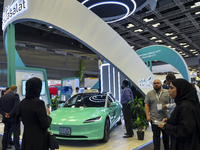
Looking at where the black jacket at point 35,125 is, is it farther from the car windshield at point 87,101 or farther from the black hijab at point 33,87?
the car windshield at point 87,101

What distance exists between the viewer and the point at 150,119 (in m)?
4.04

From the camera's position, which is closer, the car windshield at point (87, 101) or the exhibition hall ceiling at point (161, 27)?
the car windshield at point (87, 101)

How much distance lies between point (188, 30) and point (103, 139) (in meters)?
15.5

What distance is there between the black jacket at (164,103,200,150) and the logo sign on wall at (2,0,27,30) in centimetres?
565

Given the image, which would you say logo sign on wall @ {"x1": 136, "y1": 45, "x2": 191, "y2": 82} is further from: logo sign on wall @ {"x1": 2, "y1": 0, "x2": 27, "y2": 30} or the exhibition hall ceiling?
logo sign on wall @ {"x1": 2, "y1": 0, "x2": 27, "y2": 30}

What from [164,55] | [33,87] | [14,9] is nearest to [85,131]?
[33,87]

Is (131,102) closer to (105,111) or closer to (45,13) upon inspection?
(105,111)

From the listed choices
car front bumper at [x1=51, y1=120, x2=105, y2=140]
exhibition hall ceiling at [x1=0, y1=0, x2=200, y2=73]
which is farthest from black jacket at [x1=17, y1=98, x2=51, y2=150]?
exhibition hall ceiling at [x1=0, y1=0, x2=200, y2=73]

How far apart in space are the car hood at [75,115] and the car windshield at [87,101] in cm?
35

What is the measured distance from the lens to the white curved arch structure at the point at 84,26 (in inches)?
215

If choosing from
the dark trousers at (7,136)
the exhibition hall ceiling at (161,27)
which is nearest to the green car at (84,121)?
the dark trousers at (7,136)

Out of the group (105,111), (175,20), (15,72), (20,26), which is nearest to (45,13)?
(15,72)

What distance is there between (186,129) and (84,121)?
3.25 metres

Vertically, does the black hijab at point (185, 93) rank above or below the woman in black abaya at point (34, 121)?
above
